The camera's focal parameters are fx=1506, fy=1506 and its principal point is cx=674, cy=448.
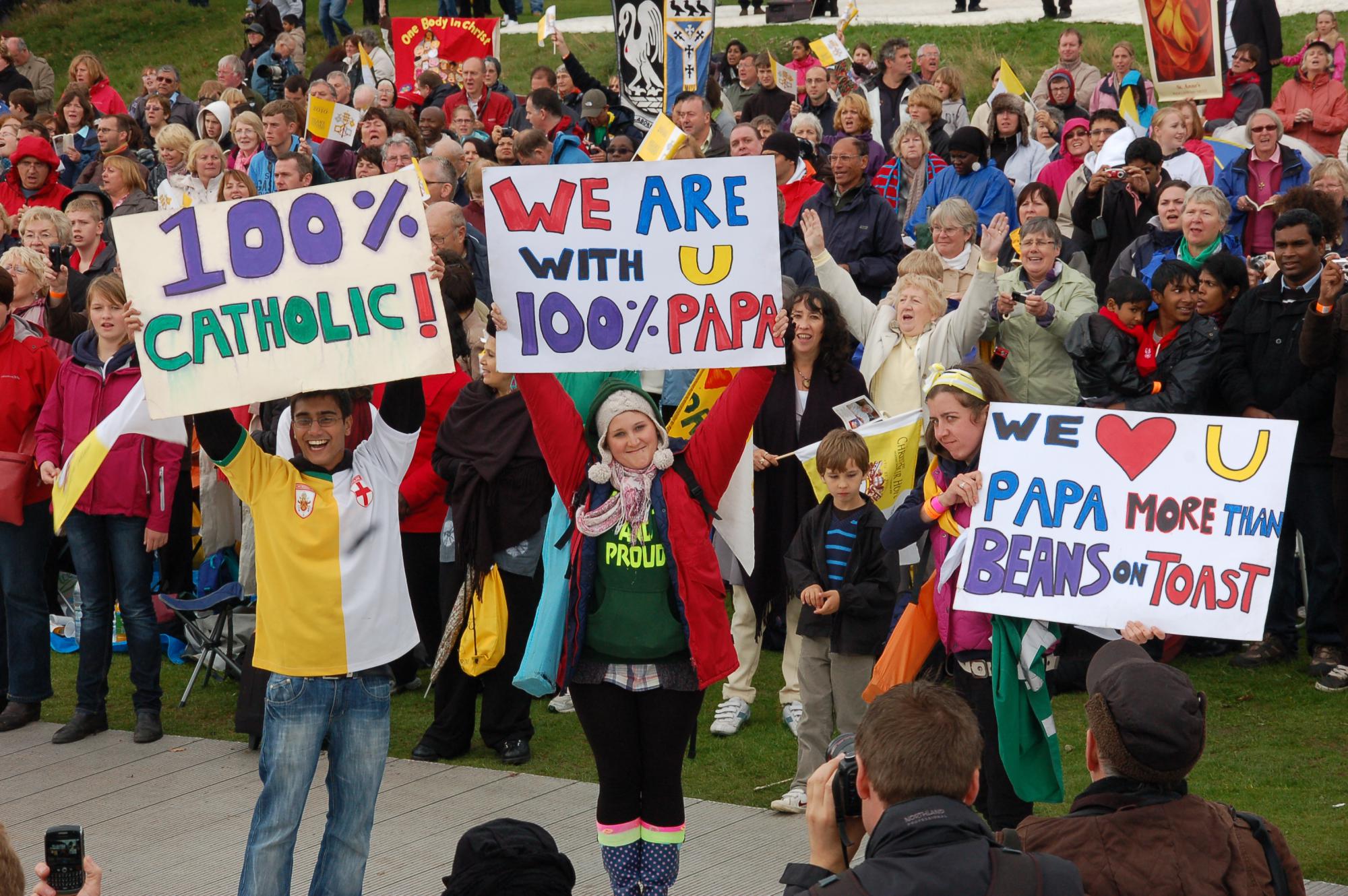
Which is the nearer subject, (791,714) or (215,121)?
(791,714)

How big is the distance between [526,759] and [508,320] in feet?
9.33

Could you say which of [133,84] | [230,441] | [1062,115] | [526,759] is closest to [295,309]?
[230,441]

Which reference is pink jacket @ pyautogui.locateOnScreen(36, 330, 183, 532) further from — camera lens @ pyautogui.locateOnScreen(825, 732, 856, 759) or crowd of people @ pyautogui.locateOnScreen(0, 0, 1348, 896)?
camera lens @ pyautogui.locateOnScreen(825, 732, 856, 759)

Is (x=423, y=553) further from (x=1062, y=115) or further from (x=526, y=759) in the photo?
(x=1062, y=115)

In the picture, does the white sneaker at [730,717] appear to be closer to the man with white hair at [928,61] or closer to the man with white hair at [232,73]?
the man with white hair at [928,61]

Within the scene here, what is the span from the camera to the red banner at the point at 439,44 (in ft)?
59.9

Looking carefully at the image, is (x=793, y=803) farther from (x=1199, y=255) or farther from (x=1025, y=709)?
(x=1199, y=255)

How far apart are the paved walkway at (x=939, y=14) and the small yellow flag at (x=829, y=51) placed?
5.30 metres

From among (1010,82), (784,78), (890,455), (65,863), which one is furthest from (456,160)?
(65,863)

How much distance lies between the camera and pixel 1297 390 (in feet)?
25.8

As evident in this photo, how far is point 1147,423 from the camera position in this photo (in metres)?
5.32

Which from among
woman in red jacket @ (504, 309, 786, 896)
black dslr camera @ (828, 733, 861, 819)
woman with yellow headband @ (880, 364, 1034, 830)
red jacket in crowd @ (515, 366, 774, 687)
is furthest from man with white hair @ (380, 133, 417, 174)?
black dslr camera @ (828, 733, 861, 819)

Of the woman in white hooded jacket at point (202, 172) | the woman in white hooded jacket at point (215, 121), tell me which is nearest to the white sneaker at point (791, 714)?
the woman in white hooded jacket at point (202, 172)

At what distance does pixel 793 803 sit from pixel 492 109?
40.1 feet
